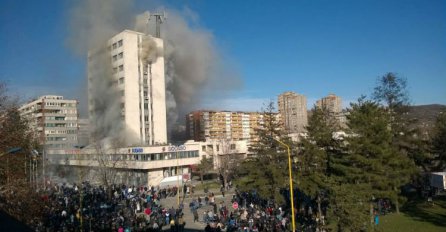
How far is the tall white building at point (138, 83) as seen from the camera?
6425cm

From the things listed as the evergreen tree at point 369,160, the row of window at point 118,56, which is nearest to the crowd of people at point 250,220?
the evergreen tree at point 369,160

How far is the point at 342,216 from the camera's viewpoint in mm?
15812

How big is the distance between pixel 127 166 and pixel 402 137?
34.4 meters

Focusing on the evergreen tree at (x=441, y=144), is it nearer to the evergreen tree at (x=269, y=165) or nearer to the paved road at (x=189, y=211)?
the evergreen tree at (x=269, y=165)

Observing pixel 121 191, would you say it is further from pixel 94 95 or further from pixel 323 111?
pixel 94 95

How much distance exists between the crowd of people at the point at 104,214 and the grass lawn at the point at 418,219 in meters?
13.0

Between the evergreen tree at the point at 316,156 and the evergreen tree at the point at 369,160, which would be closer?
the evergreen tree at the point at 369,160

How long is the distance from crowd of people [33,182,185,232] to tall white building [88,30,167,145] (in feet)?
102

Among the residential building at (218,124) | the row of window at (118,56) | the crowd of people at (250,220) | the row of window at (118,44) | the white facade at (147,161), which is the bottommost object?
the crowd of people at (250,220)

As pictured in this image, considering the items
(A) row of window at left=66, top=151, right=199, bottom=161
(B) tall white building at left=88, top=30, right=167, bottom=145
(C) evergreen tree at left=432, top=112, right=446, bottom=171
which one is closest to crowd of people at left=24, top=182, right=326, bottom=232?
(C) evergreen tree at left=432, top=112, right=446, bottom=171

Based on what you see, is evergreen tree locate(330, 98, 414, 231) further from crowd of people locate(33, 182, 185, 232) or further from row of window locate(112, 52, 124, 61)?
row of window locate(112, 52, 124, 61)

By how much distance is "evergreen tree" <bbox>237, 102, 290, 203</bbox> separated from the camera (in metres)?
26.2

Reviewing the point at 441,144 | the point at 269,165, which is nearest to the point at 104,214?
the point at 269,165

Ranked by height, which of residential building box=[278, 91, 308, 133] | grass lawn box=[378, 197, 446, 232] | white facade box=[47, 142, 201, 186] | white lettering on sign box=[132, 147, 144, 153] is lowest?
grass lawn box=[378, 197, 446, 232]
